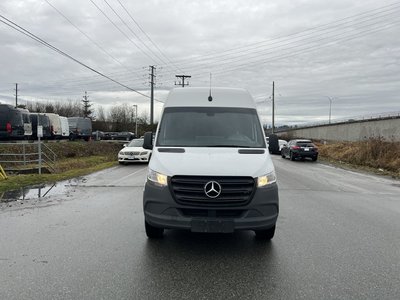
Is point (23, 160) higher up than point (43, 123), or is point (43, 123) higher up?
point (43, 123)

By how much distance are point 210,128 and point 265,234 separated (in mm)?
1938

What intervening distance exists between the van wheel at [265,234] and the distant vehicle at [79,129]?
39858 millimetres

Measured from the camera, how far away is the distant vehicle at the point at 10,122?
23266 mm

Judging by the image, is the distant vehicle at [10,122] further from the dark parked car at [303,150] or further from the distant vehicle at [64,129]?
the dark parked car at [303,150]

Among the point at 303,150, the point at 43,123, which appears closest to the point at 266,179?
the point at 303,150

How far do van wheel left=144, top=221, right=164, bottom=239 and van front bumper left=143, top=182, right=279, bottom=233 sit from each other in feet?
1.94

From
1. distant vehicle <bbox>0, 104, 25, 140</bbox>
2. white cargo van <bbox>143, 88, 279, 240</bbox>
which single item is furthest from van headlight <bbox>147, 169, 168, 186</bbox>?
distant vehicle <bbox>0, 104, 25, 140</bbox>

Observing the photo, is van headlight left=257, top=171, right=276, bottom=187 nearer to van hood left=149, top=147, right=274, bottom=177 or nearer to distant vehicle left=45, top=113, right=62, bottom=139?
van hood left=149, top=147, right=274, bottom=177

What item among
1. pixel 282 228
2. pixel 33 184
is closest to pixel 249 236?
pixel 282 228

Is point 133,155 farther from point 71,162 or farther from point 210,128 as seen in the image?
point 210,128

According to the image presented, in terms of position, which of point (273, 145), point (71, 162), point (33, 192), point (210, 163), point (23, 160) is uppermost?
point (273, 145)

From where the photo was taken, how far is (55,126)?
120 ft

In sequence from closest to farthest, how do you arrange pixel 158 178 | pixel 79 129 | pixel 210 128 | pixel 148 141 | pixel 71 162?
1. pixel 158 178
2. pixel 210 128
3. pixel 148 141
4. pixel 71 162
5. pixel 79 129

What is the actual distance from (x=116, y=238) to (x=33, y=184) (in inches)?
324
